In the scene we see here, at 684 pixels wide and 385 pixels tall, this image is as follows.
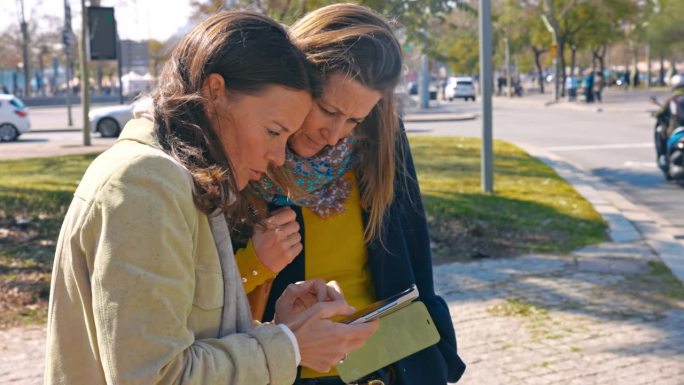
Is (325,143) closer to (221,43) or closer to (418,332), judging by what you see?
(418,332)

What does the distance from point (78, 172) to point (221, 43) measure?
42.2 feet

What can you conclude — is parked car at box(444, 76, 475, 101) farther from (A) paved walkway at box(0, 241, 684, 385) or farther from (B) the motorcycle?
(A) paved walkway at box(0, 241, 684, 385)

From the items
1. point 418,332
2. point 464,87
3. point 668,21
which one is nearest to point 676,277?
point 418,332

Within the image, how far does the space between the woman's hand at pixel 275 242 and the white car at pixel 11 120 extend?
26023 millimetres

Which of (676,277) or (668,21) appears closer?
(676,277)

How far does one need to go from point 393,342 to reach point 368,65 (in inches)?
29.3

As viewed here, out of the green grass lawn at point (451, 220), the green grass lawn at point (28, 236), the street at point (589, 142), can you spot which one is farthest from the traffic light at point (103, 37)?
the green grass lawn at point (28, 236)

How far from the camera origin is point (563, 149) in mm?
20625

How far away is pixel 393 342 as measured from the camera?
2.47 m

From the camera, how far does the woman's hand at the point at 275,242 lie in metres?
2.23

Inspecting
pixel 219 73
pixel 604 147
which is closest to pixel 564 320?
pixel 219 73

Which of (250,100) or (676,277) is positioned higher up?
(250,100)

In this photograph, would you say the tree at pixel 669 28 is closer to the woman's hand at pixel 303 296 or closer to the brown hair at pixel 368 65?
the brown hair at pixel 368 65

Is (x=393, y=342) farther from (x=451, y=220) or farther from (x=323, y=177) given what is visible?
(x=451, y=220)
